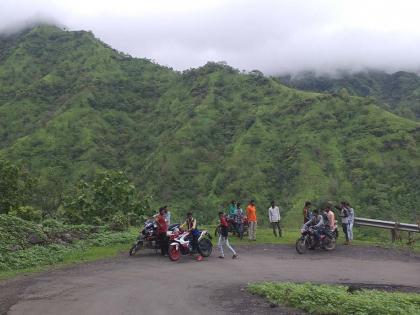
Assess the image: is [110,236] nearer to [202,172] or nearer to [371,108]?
[202,172]

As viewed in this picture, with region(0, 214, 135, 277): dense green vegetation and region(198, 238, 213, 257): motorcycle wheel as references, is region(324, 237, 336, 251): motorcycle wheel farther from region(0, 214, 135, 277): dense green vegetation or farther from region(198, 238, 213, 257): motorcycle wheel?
region(0, 214, 135, 277): dense green vegetation

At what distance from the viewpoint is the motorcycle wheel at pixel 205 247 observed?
19312 millimetres

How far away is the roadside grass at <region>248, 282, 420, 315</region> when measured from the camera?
10.6 meters

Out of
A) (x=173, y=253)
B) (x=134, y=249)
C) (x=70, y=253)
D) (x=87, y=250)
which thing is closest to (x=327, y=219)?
(x=173, y=253)

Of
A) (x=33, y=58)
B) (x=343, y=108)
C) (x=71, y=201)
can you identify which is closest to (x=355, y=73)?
(x=343, y=108)

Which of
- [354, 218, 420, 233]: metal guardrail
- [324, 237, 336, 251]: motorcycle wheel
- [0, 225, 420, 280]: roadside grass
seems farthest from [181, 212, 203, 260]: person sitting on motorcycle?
[354, 218, 420, 233]: metal guardrail

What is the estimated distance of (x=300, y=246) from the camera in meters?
20.5

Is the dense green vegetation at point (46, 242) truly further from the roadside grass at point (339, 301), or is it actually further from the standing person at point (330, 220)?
the roadside grass at point (339, 301)

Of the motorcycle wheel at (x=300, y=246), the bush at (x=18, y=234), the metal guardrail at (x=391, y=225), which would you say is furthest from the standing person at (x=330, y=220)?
the bush at (x=18, y=234)

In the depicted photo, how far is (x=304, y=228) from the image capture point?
68.9 feet

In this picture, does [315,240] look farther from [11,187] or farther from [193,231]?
[11,187]

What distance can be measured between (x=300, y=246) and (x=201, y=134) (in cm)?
5809

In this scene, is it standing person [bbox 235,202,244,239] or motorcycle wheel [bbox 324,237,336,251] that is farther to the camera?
standing person [bbox 235,202,244,239]

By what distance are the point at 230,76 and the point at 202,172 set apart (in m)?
30.6
